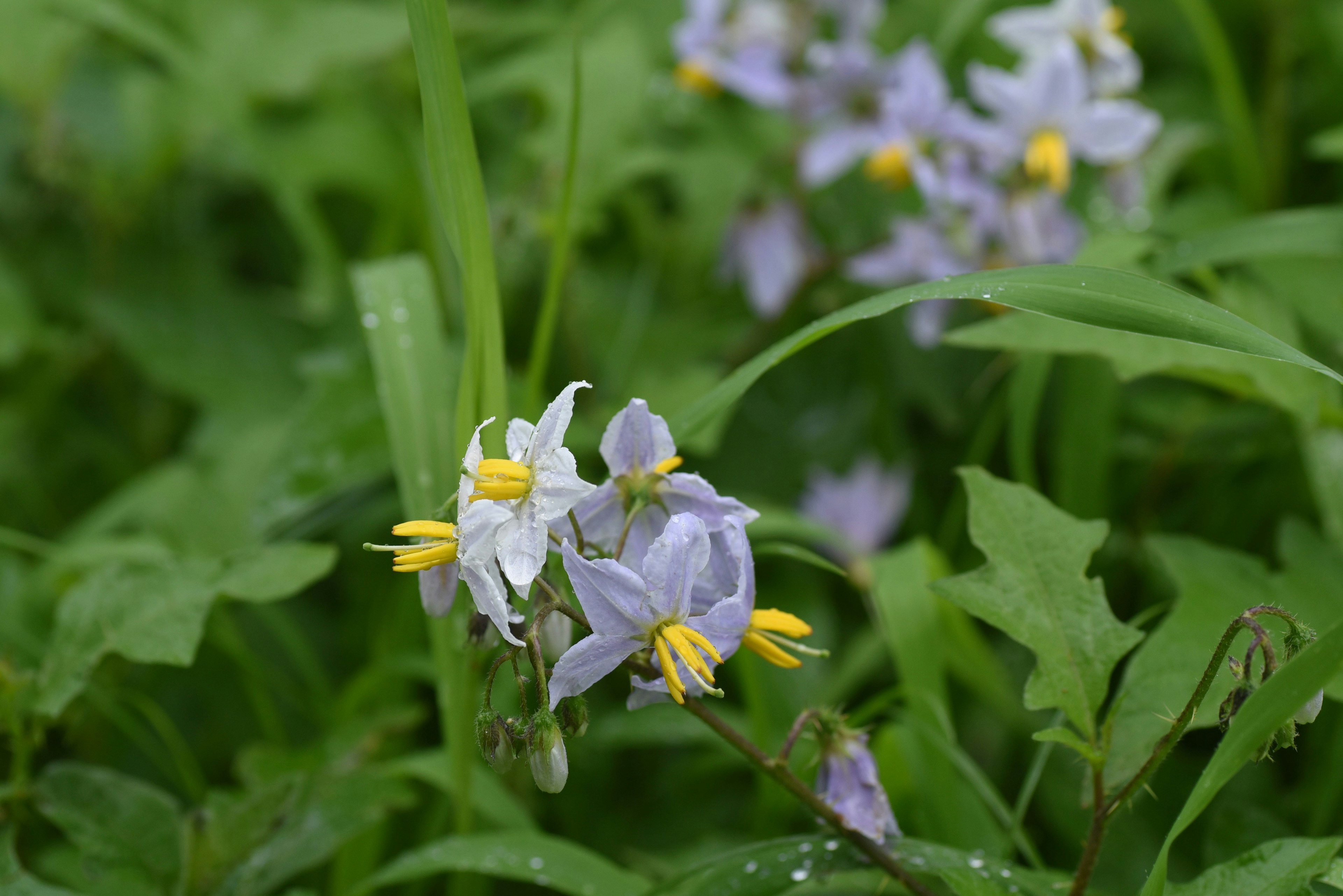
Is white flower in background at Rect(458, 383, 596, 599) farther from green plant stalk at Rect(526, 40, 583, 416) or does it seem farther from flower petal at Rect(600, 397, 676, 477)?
green plant stalk at Rect(526, 40, 583, 416)

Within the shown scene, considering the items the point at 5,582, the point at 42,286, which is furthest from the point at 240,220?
the point at 5,582

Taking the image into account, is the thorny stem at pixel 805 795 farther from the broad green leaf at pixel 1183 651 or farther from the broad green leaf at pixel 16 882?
the broad green leaf at pixel 16 882

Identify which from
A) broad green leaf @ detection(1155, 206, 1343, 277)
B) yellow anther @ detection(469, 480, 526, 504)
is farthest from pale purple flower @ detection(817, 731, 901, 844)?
broad green leaf @ detection(1155, 206, 1343, 277)

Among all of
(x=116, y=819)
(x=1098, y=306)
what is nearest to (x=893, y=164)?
(x=1098, y=306)

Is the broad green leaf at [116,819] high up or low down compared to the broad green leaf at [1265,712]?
down

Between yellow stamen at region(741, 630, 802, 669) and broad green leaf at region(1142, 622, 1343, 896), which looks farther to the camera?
yellow stamen at region(741, 630, 802, 669)

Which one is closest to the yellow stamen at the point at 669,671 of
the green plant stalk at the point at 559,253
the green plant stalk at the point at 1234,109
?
the green plant stalk at the point at 559,253

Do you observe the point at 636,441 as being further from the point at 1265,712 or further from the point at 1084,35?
the point at 1084,35
